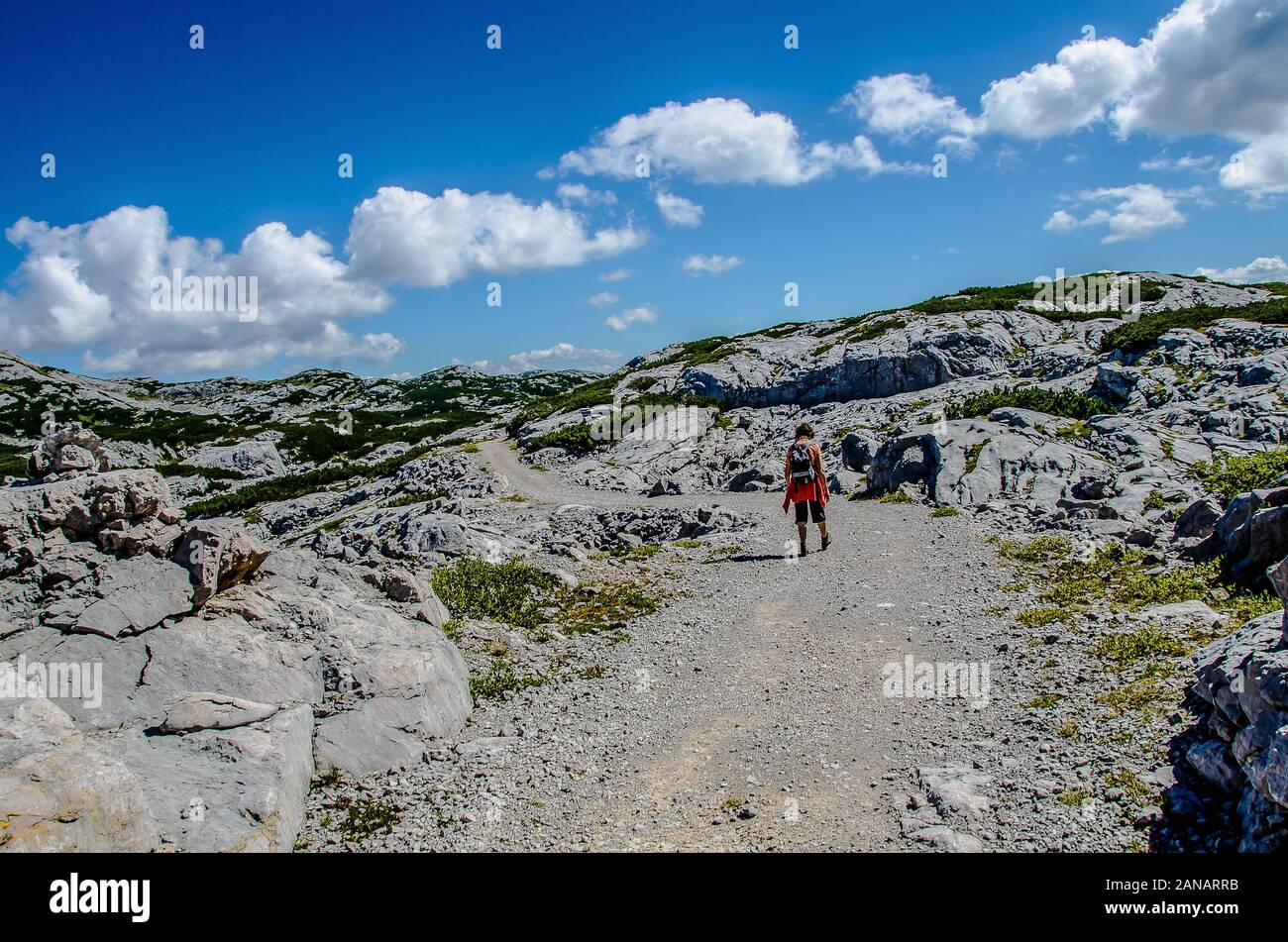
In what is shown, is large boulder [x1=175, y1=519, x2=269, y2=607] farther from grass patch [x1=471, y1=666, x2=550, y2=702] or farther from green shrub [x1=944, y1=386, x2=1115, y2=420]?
green shrub [x1=944, y1=386, x2=1115, y2=420]

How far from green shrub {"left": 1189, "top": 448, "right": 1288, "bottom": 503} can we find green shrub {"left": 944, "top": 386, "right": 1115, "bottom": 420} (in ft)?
29.0

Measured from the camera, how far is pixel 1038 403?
3303 cm

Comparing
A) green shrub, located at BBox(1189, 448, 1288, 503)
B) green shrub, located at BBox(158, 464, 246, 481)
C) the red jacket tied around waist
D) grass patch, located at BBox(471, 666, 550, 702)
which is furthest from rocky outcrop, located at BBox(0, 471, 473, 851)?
green shrub, located at BBox(158, 464, 246, 481)

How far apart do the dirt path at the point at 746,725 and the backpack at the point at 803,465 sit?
3.02m

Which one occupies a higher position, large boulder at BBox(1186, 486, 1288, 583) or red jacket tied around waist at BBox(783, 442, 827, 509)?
red jacket tied around waist at BBox(783, 442, 827, 509)

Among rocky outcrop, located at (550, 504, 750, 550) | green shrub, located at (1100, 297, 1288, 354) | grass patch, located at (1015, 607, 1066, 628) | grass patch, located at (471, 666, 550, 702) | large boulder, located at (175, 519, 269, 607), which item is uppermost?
green shrub, located at (1100, 297, 1288, 354)

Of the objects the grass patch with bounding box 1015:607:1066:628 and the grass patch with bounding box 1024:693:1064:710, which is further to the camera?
the grass patch with bounding box 1015:607:1066:628

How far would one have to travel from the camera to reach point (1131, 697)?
8820 millimetres

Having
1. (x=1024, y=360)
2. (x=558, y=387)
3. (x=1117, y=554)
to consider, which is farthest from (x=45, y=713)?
(x=558, y=387)

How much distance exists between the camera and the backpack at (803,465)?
64.1ft

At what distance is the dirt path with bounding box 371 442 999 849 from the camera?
763 centimetres
